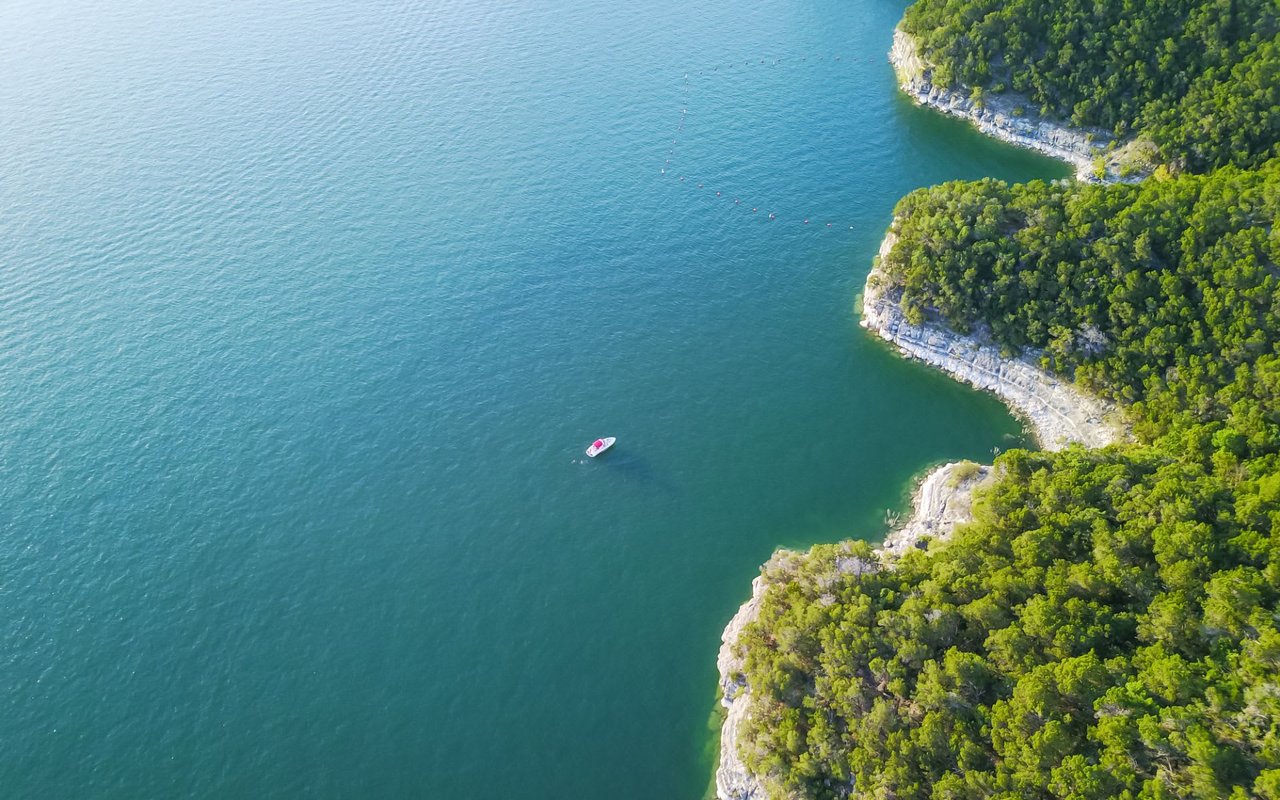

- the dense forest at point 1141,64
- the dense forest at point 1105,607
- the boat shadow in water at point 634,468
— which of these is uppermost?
the dense forest at point 1141,64

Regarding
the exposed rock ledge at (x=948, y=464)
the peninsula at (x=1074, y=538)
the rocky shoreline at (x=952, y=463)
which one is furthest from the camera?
the rocky shoreline at (x=952, y=463)

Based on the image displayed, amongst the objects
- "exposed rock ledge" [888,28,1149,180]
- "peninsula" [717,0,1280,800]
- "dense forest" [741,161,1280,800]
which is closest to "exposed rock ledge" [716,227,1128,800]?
"peninsula" [717,0,1280,800]

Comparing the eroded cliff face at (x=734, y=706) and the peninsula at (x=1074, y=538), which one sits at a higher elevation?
Result: the peninsula at (x=1074, y=538)

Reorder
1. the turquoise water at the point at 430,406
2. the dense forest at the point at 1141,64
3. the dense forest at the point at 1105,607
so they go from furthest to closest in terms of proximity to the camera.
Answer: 1. the dense forest at the point at 1141,64
2. the turquoise water at the point at 430,406
3. the dense forest at the point at 1105,607

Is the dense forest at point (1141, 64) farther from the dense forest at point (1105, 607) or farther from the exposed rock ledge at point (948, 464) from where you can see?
the exposed rock ledge at point (948, 464)

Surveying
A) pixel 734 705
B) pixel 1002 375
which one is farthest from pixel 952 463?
pixel 734 705

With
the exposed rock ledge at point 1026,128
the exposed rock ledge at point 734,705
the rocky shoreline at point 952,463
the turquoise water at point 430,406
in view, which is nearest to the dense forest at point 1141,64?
the exposed rock ledge at point 1026,128

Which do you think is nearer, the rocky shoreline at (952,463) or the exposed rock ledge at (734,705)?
the exposed rock ledge at (734,705)

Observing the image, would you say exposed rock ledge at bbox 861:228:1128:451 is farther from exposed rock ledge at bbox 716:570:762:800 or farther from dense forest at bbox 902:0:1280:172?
dense forest at bbox 902:0:1280:172
